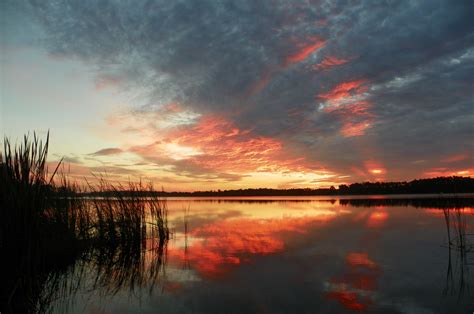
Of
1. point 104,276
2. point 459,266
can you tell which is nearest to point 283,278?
point 104,276

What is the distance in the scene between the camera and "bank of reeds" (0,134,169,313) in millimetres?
4551

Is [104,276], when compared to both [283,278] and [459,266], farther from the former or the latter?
[459,266]

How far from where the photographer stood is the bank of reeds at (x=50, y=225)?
4.55m

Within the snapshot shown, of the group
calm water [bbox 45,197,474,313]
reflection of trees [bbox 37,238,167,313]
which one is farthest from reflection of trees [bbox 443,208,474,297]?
reflection of trees [bbox 37,238,167,313]

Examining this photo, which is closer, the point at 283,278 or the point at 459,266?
the point at 283,278

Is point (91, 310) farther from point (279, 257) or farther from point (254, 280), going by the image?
point (279, 257)

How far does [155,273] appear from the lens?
6.93 metres

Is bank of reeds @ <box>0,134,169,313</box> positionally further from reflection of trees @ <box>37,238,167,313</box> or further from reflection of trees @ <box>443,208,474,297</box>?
reflection of trees @ <box>443,208,474,297</box>

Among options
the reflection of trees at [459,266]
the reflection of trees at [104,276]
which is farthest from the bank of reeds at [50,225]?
the reflection of trees at [459,266]

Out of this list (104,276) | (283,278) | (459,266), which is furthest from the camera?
(459,266)

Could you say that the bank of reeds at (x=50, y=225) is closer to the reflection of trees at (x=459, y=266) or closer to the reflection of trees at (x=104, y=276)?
the reflection of trees at (x=104, y=276)

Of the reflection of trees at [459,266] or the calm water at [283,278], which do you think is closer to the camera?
the calm water at [283,278]

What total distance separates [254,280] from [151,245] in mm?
4863

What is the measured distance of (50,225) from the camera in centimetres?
800
